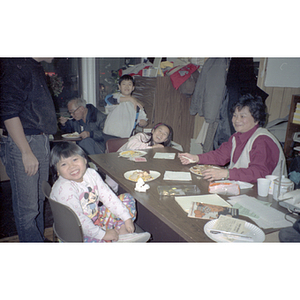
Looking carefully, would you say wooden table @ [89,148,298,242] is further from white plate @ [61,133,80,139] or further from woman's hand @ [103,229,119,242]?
white plate @ [61,133,80,139]

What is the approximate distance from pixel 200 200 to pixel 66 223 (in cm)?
67

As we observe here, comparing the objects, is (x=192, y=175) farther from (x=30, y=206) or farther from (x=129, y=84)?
(x=129, y=84)

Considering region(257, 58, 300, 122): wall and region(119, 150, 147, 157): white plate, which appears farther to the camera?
region(257, 58, 300, 122): wall

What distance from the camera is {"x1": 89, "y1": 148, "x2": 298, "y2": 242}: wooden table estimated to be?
105 centimetres

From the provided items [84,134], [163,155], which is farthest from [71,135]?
[163,155]

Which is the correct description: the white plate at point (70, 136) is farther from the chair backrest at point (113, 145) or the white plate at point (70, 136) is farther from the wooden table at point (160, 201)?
the wooden table at point (160, 201)

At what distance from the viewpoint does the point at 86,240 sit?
1.30 meters

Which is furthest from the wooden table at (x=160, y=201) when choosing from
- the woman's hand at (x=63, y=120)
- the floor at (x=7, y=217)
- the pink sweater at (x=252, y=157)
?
the woman's hand at (x=63, y=120)

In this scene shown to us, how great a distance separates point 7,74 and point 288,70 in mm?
2637

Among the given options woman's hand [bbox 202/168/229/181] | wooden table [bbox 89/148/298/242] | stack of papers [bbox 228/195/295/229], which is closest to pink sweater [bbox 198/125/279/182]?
woman's hand [bbox 202/168/229/181]

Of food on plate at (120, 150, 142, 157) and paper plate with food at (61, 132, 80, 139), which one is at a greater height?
food on plate at (120, 150, 142, 157)

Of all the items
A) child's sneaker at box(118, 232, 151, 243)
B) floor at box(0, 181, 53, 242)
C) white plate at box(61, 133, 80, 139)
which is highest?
white plate at box(61, 133, 80, 139)

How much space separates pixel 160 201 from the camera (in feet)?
4.17

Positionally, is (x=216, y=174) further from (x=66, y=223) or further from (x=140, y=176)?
(x=66, y=223)
